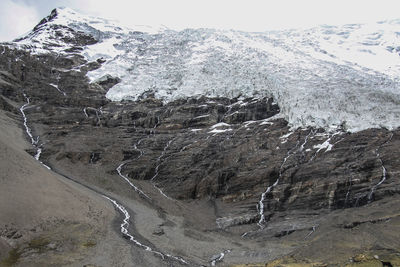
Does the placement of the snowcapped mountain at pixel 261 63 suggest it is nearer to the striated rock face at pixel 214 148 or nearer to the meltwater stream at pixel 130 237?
the striated rock face at pixel 214 148

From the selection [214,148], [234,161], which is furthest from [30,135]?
[234,161]

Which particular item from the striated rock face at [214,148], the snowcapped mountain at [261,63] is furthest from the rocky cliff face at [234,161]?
the snowcapped mountain at [261,63]

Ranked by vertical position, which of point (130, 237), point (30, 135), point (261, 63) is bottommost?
point (30, 135)

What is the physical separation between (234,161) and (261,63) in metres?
44.2

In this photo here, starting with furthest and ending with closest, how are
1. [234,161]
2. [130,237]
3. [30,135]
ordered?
1. [30,135]
2. [234,161]
3. [130,237]

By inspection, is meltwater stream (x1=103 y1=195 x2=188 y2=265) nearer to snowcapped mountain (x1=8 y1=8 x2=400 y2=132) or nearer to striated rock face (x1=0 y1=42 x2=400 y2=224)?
striated rock face (x1=0 y1=42 x2=400 y2=224)

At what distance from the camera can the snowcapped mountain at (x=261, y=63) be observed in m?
82.0

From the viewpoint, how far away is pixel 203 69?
109 m

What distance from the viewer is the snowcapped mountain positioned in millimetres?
82000

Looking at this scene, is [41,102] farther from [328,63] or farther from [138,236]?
[328,63]

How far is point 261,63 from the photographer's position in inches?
4269

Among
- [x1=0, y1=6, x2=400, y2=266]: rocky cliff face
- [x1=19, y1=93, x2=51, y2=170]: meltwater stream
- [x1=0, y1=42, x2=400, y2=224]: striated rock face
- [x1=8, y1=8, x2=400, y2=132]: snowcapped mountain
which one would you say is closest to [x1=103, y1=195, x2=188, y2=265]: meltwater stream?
[x1=0, y1=6, x2=400, y2=266]: rocky cliff face

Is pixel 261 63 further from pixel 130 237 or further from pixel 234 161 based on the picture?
pixel 130 237

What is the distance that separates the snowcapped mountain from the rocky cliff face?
177 inches
